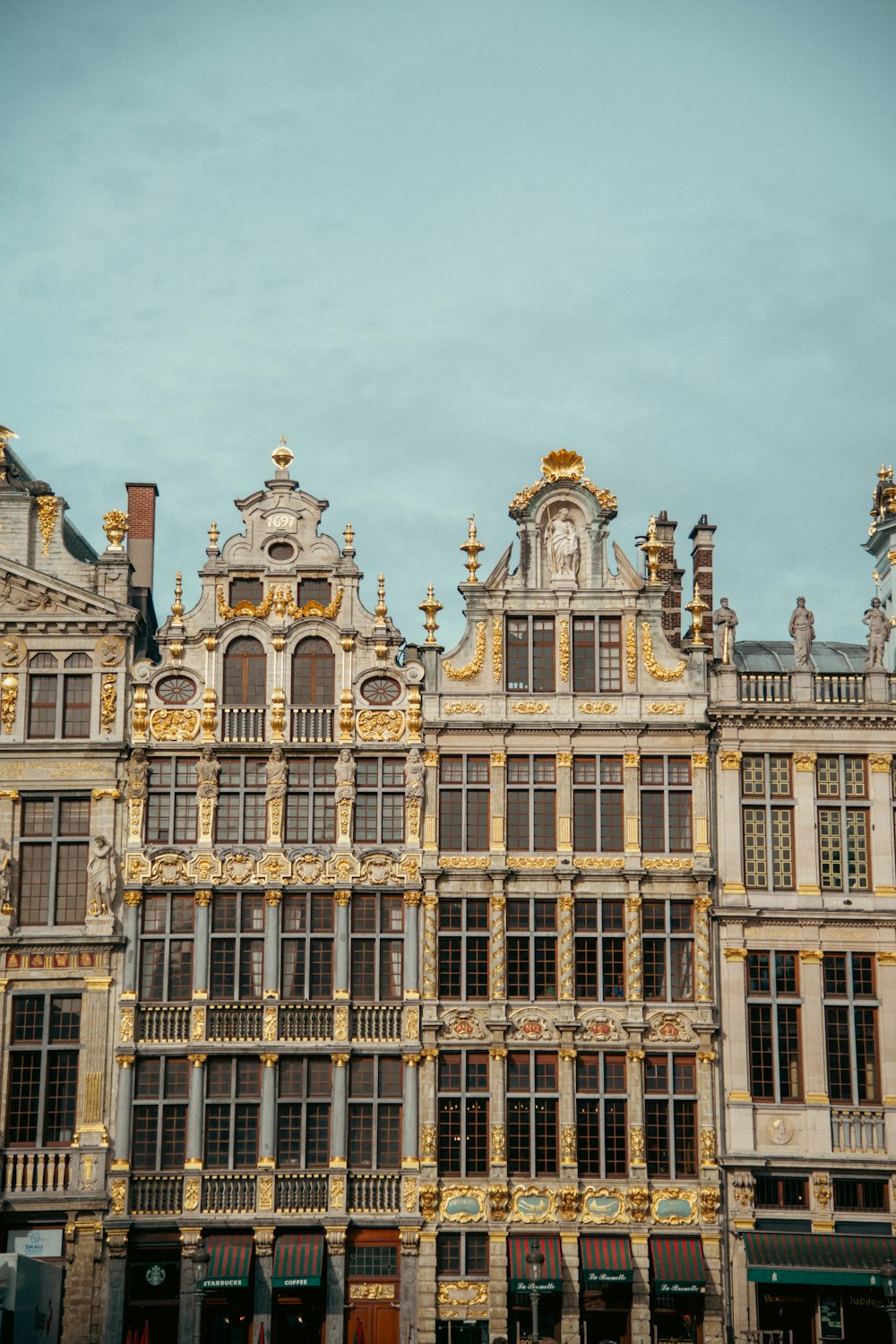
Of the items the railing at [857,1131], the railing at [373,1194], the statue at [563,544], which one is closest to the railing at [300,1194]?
the railing at [373,1194]

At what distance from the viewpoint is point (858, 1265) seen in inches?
1793

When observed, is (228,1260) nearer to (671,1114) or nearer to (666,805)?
(671,1114)

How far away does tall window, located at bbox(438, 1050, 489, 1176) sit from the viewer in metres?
47.2

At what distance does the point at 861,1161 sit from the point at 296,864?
15.3 metres

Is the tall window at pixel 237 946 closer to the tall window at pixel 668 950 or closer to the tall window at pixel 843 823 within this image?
the tall window at pixel 668 950

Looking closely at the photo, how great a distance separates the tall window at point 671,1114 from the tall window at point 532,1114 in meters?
2.25

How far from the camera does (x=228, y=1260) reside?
150ft

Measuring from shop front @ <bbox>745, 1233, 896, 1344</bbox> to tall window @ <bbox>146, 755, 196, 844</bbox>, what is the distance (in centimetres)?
1685

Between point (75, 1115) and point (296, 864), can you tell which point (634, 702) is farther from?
point (75, 1115)

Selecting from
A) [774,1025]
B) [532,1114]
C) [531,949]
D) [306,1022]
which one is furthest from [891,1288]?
[306,1022]

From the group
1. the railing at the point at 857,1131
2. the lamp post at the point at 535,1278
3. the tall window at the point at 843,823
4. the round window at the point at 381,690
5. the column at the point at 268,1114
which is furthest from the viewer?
the round window at the point at 381,690

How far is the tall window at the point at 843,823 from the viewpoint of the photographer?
4888cm

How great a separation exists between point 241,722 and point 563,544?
9525 millimetres

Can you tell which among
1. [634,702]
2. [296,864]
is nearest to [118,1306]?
[296,864]
